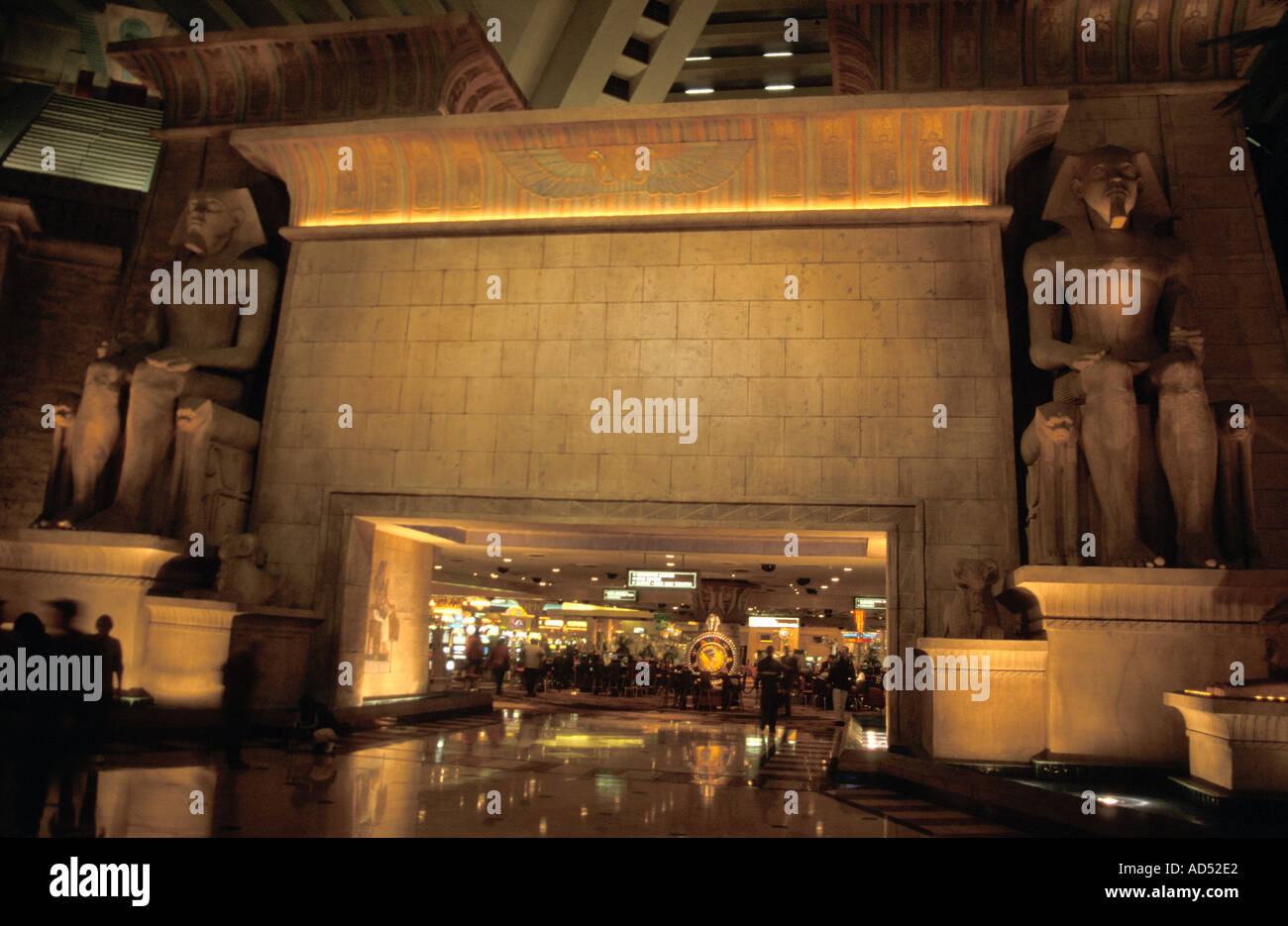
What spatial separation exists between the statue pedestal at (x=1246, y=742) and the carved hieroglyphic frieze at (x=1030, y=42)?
7492mm

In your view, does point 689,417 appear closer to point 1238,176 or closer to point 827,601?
point 1238,176

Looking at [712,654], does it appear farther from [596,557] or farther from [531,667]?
[596,557]

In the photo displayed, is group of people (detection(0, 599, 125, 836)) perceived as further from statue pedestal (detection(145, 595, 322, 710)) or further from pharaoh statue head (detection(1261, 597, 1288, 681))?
pharaoh statue head (detection(1261, 597, 1288, 681))

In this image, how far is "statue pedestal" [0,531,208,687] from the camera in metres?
7.88

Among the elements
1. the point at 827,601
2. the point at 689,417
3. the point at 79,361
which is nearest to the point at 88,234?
the point at 79,361

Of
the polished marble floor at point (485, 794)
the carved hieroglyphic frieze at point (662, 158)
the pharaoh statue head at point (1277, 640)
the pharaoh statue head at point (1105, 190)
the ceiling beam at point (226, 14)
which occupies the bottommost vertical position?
the polished marble floor at point (485, 794)

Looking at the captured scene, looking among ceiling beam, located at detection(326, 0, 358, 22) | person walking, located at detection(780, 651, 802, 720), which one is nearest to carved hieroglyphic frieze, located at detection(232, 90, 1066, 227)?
person walking, located at detection(780, 651, 802, 720)

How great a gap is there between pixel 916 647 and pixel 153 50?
37.7 feet

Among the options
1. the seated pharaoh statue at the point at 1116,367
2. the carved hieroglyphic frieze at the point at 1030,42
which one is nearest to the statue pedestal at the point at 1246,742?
the seated pharaoh statue at the point at 1116,367

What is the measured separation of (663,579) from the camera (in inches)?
594

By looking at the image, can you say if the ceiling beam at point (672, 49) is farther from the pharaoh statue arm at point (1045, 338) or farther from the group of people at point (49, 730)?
the group of people at point (49, 730)

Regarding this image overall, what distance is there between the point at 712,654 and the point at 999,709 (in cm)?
1371

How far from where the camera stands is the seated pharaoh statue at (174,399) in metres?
8.39

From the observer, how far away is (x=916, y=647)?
307 inches
